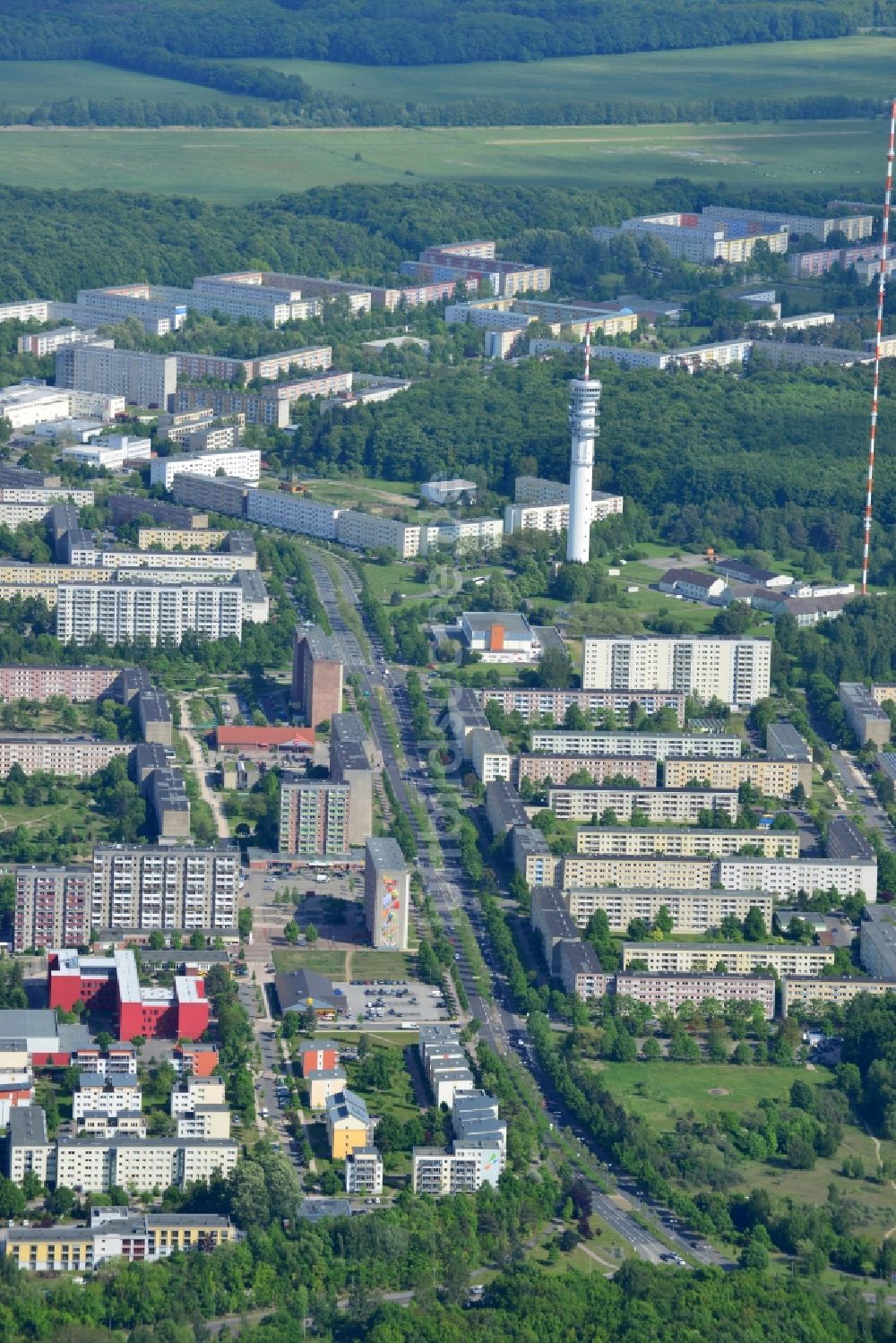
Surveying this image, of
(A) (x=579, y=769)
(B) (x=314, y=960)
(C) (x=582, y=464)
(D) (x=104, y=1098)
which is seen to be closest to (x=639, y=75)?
(C) (x=582, y=464)

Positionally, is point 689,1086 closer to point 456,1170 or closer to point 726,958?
point 726,958

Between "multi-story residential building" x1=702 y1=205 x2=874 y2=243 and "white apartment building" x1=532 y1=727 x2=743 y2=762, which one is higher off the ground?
"multi-story residential building" x1=702 y1=205 x2=874 y2=243

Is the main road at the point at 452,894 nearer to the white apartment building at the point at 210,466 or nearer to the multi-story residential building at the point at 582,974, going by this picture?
the multi-story residential building at the point at 582,974

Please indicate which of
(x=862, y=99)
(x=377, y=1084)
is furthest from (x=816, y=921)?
(x=862, y=99)

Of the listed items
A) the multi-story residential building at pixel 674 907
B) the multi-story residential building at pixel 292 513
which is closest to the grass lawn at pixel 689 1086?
the multi-story residential building at pixel 674 907

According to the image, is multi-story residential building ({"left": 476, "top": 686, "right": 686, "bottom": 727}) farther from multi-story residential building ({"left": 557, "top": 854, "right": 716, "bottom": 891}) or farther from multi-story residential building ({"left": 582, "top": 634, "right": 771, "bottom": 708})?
multi-story residential building ({"left": 557, "top": 854, "right": 716, "bottom": 891})

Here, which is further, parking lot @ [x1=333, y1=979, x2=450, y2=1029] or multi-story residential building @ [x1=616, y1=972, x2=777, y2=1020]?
multi-story residential building @ [x1=616, y1=972, x2=777, y2=1020]

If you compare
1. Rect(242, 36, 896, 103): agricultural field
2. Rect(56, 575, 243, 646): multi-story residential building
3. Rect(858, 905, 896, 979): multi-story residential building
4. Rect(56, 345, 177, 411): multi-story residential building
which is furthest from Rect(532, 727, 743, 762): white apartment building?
Rect(242, 36, 896, 103): agricultural field

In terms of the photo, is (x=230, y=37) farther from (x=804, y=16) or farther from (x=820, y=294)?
(x=820, y=294)
